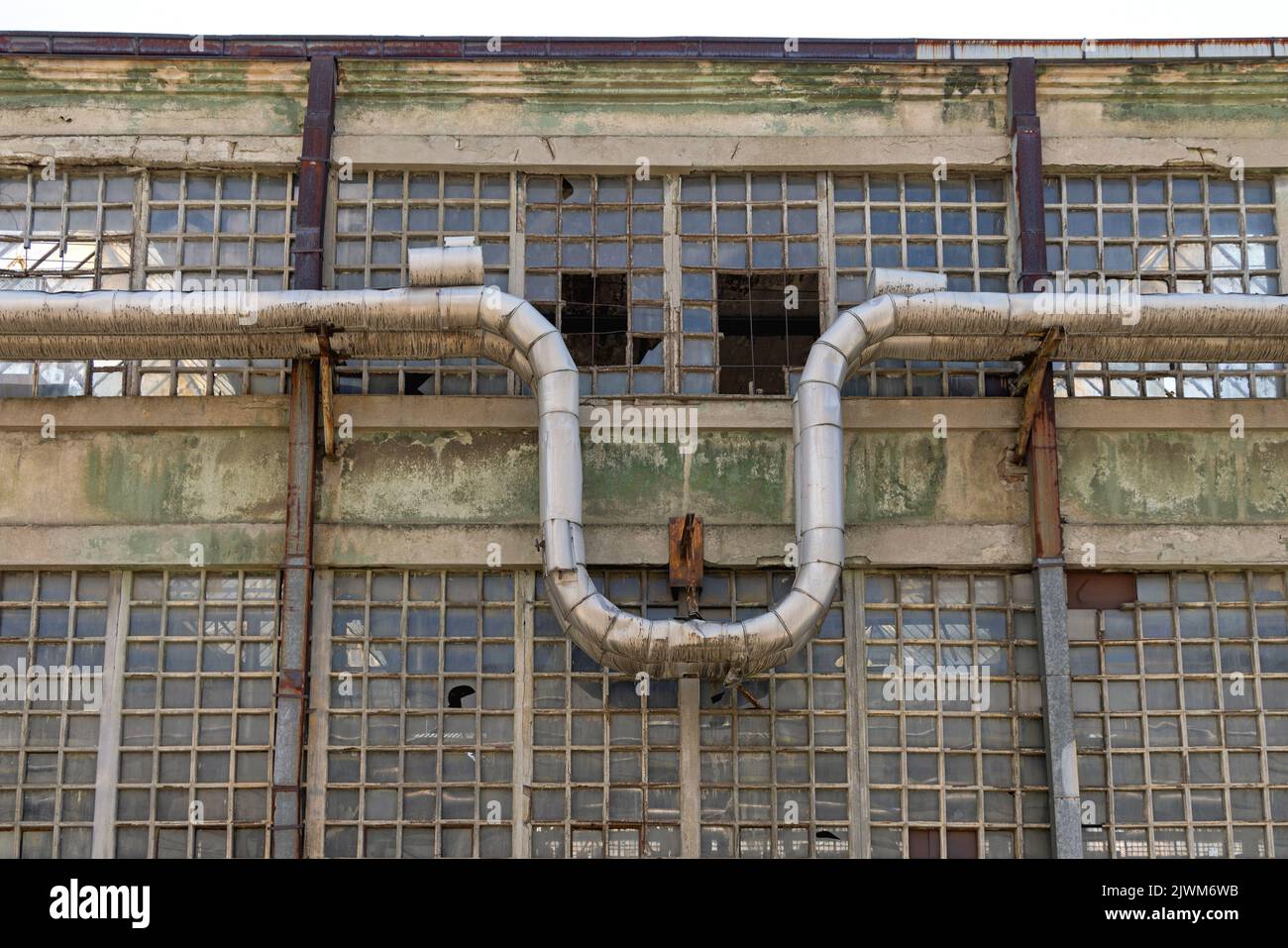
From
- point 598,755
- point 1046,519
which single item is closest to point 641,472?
point 598,755

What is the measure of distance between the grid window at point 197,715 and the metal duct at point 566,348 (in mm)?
2169

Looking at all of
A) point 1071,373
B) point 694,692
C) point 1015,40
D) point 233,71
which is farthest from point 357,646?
point 1015,40

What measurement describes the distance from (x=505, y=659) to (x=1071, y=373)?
5645 millimetres

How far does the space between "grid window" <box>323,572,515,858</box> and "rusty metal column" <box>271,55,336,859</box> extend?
39cm

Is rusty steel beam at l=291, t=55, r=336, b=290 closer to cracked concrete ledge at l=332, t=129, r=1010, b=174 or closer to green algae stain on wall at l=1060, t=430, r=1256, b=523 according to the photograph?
cracked concrete ledge at l=332, t=129, r=1010, b=174

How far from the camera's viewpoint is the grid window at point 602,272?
48.8 feet

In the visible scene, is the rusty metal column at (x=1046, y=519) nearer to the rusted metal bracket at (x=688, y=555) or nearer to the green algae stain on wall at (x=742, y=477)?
the green algae stain on wall at (x=742, y=477)

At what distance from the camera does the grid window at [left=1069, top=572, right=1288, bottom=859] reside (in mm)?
13984

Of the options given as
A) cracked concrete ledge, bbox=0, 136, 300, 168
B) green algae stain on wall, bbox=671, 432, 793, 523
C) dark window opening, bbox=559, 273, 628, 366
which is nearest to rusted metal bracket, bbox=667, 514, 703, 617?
green algae stain on wall, bbox=671, 432, 793, 523

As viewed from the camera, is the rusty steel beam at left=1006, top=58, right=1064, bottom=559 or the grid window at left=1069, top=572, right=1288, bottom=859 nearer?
the grid window at left=1069, top=572, right=1288, bottom=859

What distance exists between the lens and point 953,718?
14.2 metres

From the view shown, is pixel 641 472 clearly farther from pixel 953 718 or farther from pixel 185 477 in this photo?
pixel 185 477

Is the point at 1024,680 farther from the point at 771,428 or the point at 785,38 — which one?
the point at 785,38

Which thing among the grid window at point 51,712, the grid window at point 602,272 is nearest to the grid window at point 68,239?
the grid window at point 51,712
